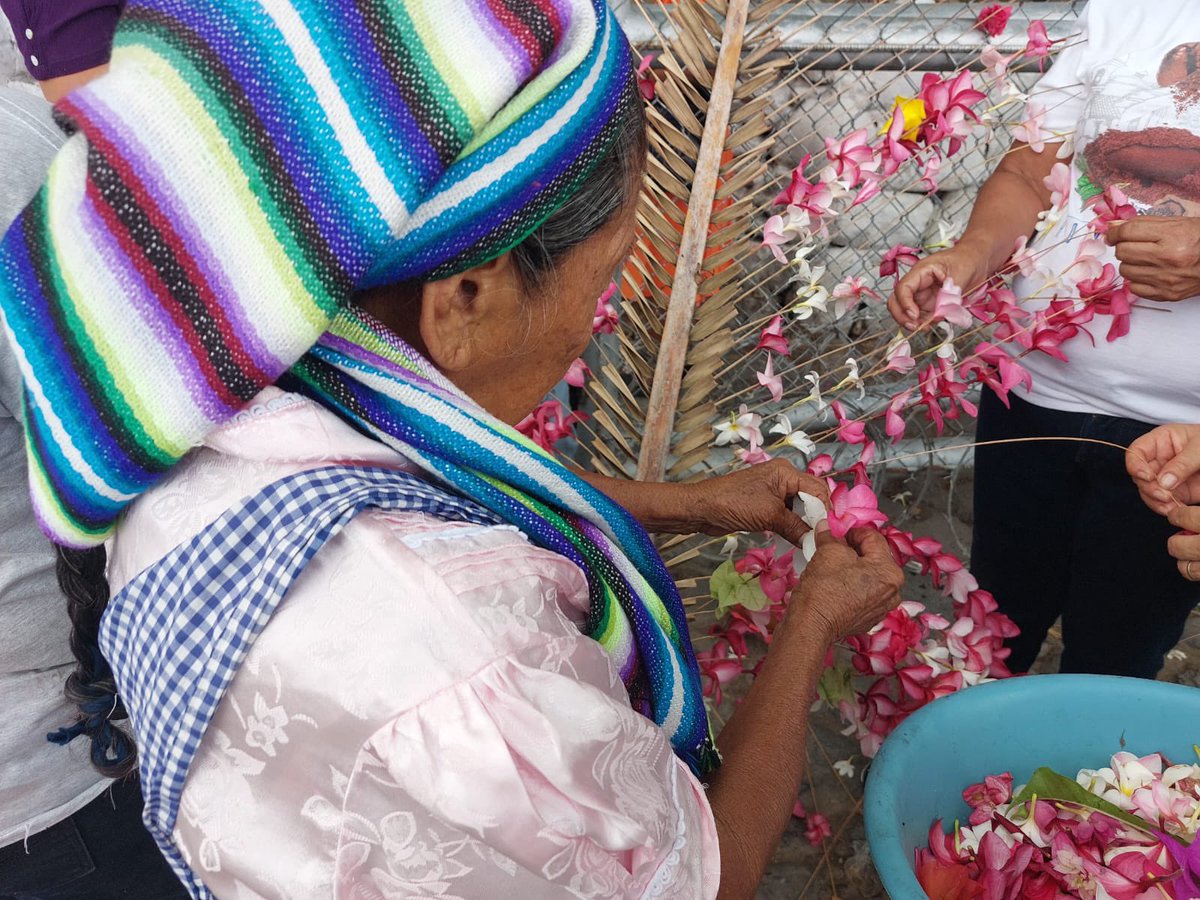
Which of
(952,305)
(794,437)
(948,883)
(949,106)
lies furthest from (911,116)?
(948,883)

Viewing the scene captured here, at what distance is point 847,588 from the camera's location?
4.09 ft

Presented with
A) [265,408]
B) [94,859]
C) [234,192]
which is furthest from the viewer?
[94,859]

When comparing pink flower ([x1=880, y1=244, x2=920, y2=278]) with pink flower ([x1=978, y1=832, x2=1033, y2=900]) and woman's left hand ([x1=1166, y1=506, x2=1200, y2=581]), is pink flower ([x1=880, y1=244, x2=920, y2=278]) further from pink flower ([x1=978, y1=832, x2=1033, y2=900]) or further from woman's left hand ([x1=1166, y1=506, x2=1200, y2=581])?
pink flower ([x1=978, y1=832, x2=1033, y2=900])

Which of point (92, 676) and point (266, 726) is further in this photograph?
point (92, 676)

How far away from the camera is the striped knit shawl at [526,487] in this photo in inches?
33.2

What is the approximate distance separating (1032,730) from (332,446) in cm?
121

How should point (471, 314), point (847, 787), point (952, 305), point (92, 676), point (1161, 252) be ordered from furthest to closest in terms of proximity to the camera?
point (847, 787) → point (952, 305) → point (1161, 252) → point (92, 676) → point (471, 314)

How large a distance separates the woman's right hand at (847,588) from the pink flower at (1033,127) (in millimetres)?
973

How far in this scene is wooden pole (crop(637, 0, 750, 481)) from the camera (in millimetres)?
1551

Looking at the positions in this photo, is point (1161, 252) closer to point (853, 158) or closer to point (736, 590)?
point (853, 158)

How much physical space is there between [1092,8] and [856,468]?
104 centimetres

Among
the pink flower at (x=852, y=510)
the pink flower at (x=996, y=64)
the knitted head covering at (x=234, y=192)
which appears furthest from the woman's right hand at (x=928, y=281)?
the knitted head covering at (x=234, y=192)

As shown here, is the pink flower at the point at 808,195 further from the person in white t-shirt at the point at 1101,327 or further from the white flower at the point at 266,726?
the white flower at the point at 266,726

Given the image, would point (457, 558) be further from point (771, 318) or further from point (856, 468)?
point (771, 318)
